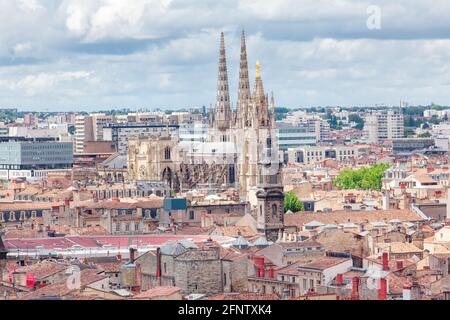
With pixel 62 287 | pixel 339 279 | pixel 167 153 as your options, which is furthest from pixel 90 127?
pixel 62 287

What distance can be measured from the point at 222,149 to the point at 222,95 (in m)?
8.37

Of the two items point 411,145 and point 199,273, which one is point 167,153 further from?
point 411,145

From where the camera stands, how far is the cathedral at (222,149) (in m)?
75.8

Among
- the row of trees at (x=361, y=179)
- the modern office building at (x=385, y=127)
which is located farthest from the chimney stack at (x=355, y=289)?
the modern office building at (x=385, y=127)

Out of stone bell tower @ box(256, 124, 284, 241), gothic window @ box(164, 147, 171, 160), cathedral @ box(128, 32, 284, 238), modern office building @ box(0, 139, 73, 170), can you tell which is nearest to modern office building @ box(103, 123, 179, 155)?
modern office building @ box(0, 139, 73, 170)

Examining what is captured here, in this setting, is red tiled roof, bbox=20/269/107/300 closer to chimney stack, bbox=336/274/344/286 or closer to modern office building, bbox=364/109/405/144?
chimney stack, bbox=336/274/344/286

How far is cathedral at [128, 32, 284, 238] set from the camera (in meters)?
75.8

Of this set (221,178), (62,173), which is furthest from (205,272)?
(62,173)

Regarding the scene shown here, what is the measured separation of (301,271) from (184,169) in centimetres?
5190

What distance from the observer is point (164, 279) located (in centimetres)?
2700

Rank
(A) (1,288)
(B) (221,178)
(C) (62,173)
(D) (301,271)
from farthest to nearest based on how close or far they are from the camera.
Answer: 1. (C) (62,173)
2. (B) (221,178)
3. (D) (301,271)
4. (A) (1,288)

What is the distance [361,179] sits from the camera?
7862 cm

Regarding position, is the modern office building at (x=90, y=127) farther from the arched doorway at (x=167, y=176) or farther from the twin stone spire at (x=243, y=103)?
the arched doorway at (x=167, y=176)
